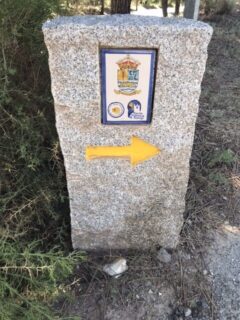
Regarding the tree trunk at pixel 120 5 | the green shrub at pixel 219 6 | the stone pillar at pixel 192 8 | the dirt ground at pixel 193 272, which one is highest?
the tree trunk at pixel 120 5

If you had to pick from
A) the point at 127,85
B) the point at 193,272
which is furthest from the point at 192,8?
the point at 193,272

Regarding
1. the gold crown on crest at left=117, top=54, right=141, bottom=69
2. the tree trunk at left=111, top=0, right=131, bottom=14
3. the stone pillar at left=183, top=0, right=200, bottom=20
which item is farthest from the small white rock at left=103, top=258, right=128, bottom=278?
the stone pillar at left=183, top=0, right=200, bottom=20

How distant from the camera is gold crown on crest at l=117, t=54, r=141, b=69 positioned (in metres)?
1.65

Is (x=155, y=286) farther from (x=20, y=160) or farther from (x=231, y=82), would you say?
(x=231, y=82)

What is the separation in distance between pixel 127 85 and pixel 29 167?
0.77 metres

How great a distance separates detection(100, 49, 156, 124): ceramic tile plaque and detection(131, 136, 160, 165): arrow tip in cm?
11

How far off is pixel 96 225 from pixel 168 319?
2.06ft

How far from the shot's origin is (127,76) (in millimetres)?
1703

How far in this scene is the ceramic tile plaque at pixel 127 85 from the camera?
1644 millimetres

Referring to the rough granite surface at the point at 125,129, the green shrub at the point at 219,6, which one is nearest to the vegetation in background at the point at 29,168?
the rough granite surface at the point at 125,129

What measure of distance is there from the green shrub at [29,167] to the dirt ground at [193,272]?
8.8 inches

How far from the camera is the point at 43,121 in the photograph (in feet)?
7.11

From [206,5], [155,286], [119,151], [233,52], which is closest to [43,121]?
[119,151]

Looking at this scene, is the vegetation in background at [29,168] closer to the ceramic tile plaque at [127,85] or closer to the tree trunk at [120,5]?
the ceramic tile plaque at [127,85]
